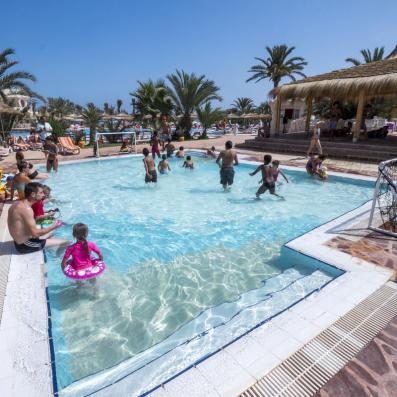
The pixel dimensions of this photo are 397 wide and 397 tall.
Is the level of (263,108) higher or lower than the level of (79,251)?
higher

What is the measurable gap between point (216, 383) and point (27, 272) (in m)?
3.09

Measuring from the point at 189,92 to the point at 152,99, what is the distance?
9.89 ft

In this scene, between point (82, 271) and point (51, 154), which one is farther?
point (51, 154)

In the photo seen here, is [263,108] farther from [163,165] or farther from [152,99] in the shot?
[163,165]

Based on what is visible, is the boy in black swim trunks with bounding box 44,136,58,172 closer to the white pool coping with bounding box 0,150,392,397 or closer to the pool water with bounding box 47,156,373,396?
the pool water with bounding box 47,156,373,396

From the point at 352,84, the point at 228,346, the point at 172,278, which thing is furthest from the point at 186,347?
the point at 352,84

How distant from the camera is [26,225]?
423cm

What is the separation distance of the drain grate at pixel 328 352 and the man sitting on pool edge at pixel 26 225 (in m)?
3.60

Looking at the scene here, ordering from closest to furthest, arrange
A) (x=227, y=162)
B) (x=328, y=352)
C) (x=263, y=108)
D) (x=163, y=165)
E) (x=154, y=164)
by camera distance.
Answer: (x=328, y=352) → (x=227, y=162) → (x=154, y=164) → (x=163, y=165) → (x=263, y=108)

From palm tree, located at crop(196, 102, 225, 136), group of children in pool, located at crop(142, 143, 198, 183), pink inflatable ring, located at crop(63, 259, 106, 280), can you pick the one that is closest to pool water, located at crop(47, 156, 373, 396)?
pink inflatable ring, located at crop(63, 259, 106, 280)

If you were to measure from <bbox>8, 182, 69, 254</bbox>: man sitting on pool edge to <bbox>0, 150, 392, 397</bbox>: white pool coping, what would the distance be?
31 centimetres

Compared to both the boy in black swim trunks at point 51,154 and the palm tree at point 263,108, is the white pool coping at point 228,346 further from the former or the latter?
the palm tree at point 263,108

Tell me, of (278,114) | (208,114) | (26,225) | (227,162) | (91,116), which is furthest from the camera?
(208,114)

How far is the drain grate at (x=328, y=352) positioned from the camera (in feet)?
7.51
